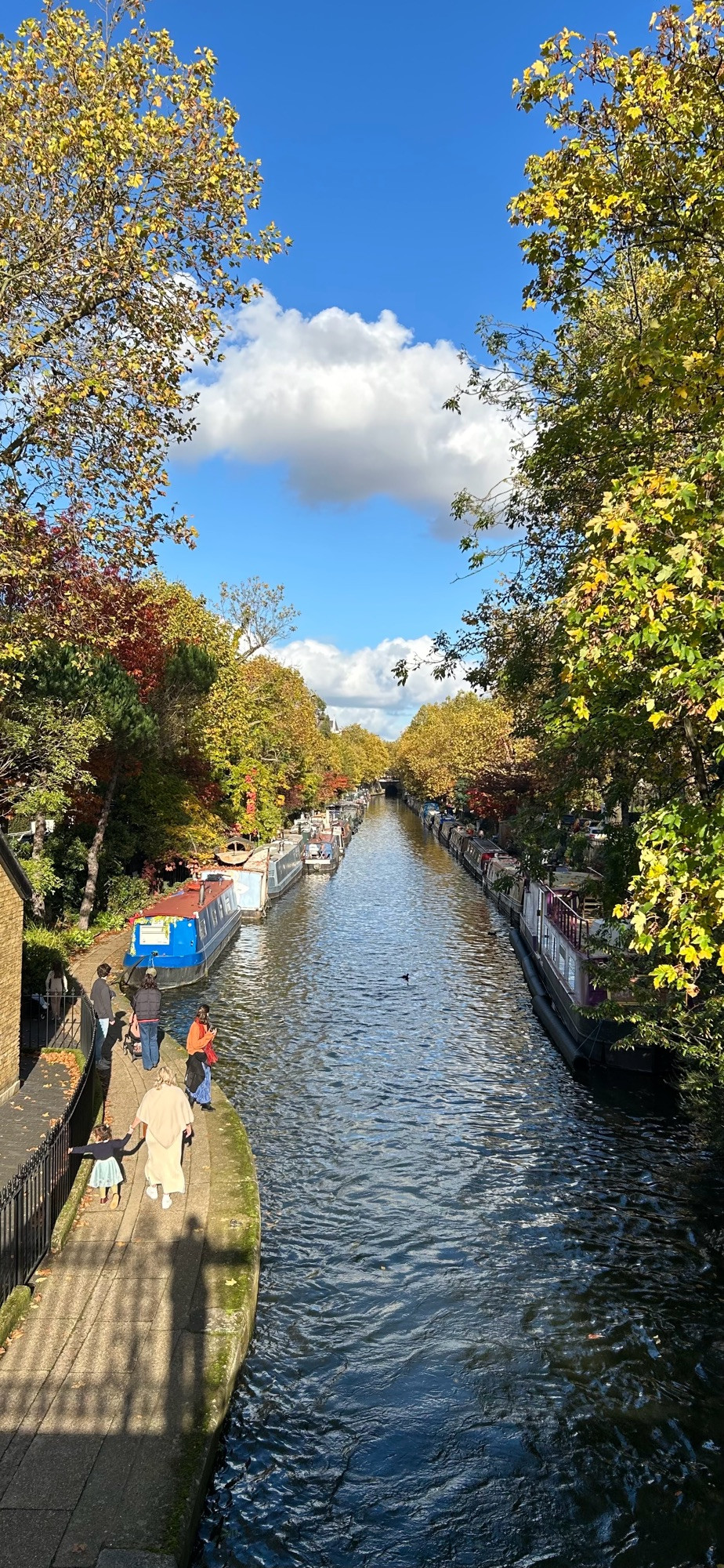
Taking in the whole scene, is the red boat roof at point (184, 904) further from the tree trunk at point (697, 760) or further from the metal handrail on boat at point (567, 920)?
the tree trunk at point (697, 760)

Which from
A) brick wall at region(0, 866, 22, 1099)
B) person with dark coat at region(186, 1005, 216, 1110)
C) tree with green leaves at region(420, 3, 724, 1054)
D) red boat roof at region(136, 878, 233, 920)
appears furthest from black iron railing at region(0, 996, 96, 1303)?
red boat roof at region(136, 878, 233, 920)

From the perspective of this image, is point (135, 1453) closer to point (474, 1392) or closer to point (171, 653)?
point (474, 1392)

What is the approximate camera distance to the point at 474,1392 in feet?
32.8

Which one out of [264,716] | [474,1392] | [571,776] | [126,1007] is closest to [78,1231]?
[474,1392]

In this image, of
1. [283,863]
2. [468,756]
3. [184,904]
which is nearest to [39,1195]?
[184,904]

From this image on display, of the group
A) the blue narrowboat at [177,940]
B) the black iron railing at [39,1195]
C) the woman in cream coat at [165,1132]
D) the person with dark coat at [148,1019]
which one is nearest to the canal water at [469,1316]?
the woman in cream coat at [165,1132]

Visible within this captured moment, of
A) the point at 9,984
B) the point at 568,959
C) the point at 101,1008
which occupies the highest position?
the point at 9,984

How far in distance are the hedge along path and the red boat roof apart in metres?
16.0

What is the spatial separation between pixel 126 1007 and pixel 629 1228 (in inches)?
481

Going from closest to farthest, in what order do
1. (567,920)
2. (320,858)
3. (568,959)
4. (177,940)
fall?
(568,959) < (567,920) < (177,940) < (320,858)

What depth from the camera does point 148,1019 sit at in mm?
16656

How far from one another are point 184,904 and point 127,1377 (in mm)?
21970

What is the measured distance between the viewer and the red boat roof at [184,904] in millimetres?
27875

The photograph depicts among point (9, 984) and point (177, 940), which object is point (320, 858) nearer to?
point (177, 940)
